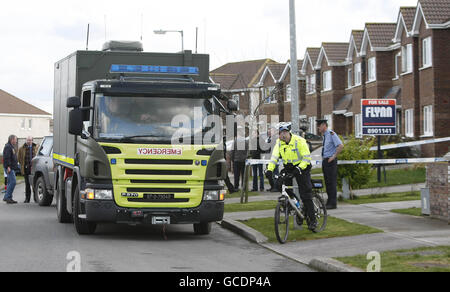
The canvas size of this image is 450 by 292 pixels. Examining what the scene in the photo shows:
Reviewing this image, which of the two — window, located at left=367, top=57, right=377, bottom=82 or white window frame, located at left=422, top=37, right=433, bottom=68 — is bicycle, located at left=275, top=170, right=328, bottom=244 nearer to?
white window frame, located at left=422, top=37, right=433, bottom=68

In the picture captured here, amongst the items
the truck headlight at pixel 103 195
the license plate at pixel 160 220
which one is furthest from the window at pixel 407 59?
the truck headlight at pixel 103 195

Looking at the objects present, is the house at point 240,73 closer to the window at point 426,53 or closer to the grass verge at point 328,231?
the window at point 426,53

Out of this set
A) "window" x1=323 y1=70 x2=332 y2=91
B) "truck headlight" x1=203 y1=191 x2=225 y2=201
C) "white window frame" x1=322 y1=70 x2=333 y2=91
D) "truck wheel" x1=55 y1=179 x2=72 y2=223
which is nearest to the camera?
"truck headlight" x1=203 y1=191 x2=225 y2=201

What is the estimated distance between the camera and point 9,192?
22.0 metres

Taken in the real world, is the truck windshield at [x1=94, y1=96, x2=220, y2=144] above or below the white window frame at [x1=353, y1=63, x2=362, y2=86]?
below

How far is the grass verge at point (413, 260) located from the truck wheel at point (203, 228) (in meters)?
4.30

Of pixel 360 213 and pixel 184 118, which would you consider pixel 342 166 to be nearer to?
pixel 360 213

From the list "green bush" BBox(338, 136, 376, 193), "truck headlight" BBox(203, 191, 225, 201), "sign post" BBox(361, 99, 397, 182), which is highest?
"sign post" BBox(361, 99, 397, 182)

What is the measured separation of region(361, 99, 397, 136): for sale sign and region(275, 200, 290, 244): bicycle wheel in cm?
1141

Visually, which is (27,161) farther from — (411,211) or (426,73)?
(426,73)

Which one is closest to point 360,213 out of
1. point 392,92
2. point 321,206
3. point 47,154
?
point 321,206

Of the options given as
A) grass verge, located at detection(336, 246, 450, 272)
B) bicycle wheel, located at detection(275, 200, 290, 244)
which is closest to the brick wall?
bicycle wheel, located at detection(275, 200, 290, 244)

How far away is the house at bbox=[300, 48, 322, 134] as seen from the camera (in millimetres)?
53719

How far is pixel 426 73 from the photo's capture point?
1388 inches
